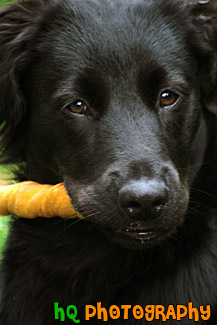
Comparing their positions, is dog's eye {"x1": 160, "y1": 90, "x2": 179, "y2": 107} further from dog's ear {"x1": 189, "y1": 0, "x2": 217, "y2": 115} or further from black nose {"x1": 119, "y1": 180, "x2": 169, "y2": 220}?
black nose {"x1": 119, "y1": 180, "x2": 169, "y2": 220}

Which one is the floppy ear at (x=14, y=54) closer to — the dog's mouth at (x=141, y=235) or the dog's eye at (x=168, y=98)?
the dog's eye at (x=168, y=98)

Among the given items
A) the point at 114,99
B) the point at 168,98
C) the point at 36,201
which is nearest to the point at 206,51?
the point at 168,98

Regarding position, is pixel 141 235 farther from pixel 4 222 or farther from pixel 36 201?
pixel 4 222

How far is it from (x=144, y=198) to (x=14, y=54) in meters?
1.14

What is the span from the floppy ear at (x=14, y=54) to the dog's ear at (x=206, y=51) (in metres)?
0.83

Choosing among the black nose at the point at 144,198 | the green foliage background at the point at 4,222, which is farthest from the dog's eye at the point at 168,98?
the green foliage background at the point at 4,222

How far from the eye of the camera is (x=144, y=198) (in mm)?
3045

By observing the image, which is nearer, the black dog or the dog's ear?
the black dog

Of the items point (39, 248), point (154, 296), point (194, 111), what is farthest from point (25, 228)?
point (194, 111)

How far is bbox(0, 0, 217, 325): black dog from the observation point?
3.38 m

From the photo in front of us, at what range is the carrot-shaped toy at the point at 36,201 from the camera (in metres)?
3.65

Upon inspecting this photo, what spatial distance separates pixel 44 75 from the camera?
362cm

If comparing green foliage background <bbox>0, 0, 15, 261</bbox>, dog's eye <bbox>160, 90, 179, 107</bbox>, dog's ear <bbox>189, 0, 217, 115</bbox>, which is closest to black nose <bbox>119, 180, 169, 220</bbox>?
dog's eye <bbox>160, 90, 179, 107</bbox>

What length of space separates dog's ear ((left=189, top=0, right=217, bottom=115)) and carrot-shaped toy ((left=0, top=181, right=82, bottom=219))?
91 centimetres
